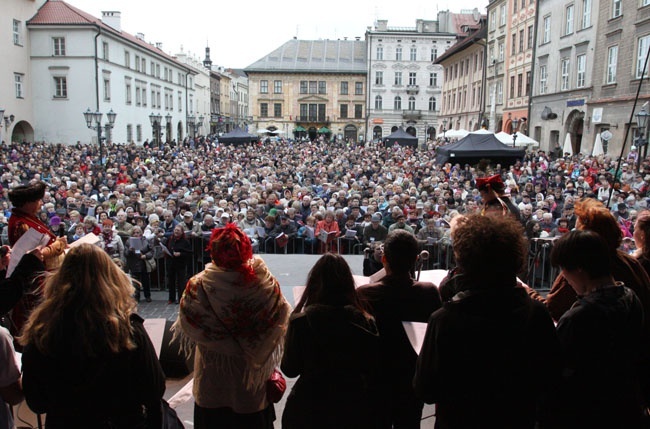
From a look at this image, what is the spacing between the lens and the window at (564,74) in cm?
3097

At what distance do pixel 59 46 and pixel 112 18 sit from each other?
7.56 meters

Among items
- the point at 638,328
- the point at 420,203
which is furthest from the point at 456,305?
the point at 420,203

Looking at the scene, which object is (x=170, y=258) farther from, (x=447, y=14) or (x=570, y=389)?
(x=447, y=14)

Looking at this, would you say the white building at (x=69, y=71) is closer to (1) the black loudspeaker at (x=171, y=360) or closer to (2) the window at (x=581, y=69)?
(2) the window at (x=581, y=69)

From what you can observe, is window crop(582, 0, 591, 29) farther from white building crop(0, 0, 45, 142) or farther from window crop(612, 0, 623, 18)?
white building crop(0, 0, 45, 142)

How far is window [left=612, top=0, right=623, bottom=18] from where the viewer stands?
2516cm

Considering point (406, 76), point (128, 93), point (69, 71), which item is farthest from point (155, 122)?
point (406, 76)

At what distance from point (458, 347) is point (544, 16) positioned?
37.2m

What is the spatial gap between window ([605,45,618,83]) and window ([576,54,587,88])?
101 inches

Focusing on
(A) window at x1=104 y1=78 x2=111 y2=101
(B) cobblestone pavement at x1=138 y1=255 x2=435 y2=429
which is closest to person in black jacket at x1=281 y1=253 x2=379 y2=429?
(B) cobblestone pavement at x1=138 y1=255 x2=435 y2=429

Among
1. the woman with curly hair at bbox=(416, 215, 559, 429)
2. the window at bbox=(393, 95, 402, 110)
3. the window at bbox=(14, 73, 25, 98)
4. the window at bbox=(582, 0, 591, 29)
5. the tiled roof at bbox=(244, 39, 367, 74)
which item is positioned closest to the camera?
the woman with curly hair at bbox=(416, 215, 559, 429)

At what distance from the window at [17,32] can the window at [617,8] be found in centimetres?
3932

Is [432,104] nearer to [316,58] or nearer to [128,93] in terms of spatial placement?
[316,58]

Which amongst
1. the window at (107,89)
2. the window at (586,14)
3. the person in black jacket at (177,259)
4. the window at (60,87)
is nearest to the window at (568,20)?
the window at (586,14)
